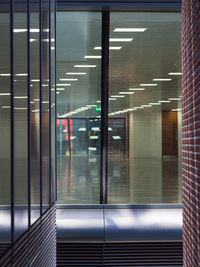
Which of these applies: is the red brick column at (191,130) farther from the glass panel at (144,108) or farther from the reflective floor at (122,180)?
the reflective floor at (122,180)

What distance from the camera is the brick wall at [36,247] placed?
16.7ft

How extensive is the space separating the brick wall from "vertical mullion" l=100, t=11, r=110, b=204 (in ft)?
15.4

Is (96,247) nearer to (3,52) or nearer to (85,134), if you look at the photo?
(85,134)

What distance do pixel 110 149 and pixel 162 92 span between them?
1.78 m

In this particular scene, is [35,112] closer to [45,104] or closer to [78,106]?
[45,104]

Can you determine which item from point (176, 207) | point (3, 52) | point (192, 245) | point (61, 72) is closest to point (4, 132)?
point (3, 52)

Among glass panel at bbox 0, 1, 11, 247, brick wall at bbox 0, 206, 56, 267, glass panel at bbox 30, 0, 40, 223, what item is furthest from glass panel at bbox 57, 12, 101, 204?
glass panel at bbox 0, 1, 11, 247

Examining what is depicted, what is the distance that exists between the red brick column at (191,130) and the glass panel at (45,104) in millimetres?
2028

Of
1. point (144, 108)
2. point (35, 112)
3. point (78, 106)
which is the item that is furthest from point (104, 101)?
point (35, 112)

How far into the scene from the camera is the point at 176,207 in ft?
45.5

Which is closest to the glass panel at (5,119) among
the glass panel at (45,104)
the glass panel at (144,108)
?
the glass panel at (45,104)

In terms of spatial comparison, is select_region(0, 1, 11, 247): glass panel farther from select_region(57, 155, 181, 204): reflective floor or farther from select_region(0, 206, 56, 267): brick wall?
select_region(57, 155, 181, 204): reflective floor

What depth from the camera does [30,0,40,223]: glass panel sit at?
23.5 ft

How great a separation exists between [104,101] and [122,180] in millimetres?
1905
